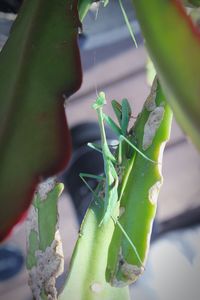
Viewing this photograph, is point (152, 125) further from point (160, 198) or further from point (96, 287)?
point (160, 198)

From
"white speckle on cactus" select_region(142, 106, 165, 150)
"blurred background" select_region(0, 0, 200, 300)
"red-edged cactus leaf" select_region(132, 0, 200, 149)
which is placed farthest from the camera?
"blurred background" select_region(0, 0, 200, 300)

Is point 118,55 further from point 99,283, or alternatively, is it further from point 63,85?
point 63,85

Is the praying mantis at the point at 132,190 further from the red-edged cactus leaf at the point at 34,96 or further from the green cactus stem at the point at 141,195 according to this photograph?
the red-edged cactus leaf at the point at 34,96

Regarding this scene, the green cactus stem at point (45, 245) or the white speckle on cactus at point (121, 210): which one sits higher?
the green cactus stem at point (45, 245)

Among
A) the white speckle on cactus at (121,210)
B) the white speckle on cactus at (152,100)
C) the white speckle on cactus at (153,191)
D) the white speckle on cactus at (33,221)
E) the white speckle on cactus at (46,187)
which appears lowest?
the white speckle on cactus at (121,210)

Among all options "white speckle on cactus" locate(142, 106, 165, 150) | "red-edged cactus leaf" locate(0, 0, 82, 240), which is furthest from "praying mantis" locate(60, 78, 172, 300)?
"red-edged cactus leaf" locate(0, 0, 82, 240)

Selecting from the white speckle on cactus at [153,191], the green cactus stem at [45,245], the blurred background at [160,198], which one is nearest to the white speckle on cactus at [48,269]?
the green cactus stem at [45,245]

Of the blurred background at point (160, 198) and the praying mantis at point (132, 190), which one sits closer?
the praying mantis at point (132, 190)

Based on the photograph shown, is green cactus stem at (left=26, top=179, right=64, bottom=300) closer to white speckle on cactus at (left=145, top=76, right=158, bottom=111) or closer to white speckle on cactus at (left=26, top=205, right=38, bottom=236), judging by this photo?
white speckle on cactus at (left=26, top=205, right=38, bottom=236)

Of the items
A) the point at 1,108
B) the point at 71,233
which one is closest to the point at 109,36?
the point at 71,233
